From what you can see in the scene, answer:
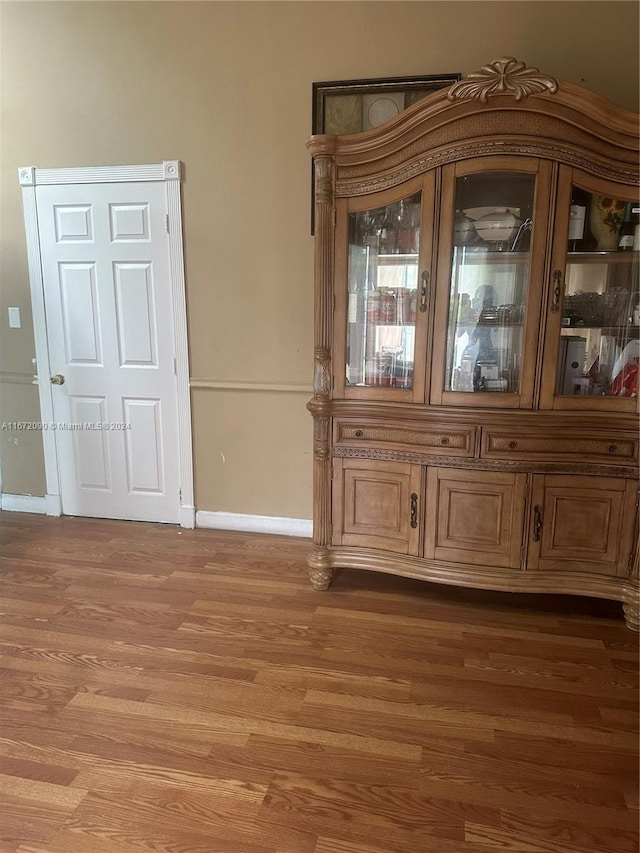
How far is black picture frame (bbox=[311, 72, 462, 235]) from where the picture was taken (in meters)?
2.85

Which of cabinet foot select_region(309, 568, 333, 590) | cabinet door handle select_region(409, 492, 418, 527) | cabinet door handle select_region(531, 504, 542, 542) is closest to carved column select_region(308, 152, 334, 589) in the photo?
cabinet foot select_region(309, 568, 333, 590)

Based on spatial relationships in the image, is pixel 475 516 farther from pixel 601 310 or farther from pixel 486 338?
pixel 601 310

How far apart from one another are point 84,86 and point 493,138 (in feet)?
7.54

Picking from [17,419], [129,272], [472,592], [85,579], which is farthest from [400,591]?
[17,419]

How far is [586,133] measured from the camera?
227 centimetres

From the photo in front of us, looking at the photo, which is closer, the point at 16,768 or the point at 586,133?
the point at 16,768

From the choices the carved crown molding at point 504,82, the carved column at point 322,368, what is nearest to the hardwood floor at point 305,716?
the carved column at point 322,368

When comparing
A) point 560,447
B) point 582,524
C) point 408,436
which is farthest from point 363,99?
point 582,524

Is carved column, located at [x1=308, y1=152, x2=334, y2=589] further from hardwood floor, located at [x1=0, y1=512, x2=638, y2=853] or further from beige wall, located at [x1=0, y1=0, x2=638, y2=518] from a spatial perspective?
beige wall, located at [x1=0, y1=0, x2=638, y2=518]

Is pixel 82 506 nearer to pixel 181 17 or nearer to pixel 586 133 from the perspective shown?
pixel 181 17

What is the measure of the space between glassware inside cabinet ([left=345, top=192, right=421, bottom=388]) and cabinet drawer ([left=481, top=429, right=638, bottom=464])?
→ 46cm

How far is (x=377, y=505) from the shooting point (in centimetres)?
273

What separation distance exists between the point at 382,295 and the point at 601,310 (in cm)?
95

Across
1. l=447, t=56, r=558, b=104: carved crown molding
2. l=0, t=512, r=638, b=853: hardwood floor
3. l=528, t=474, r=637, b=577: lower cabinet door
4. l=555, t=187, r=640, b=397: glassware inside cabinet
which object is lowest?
l=0, t=512, r=638, b=853: hardwood floor
